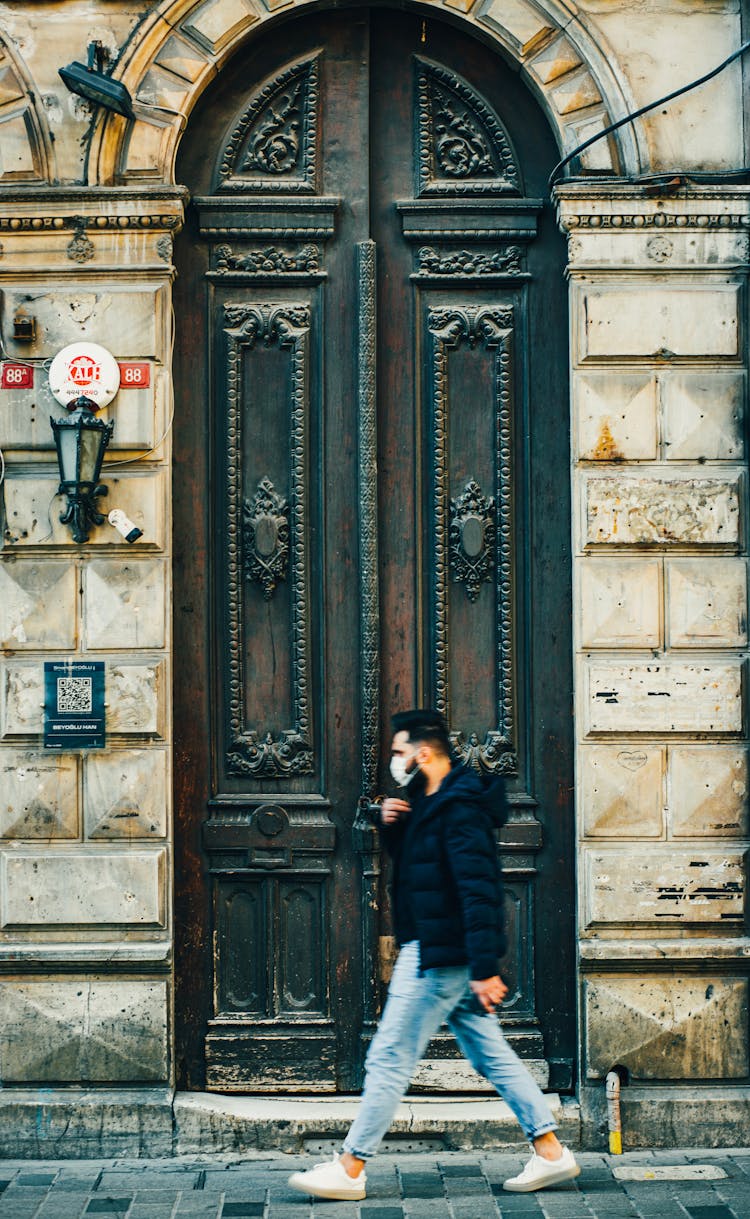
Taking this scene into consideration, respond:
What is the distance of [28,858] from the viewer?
6102mm

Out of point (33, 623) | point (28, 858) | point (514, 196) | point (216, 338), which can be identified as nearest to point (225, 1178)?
point (28, 858)

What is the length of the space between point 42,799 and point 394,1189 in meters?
2.23

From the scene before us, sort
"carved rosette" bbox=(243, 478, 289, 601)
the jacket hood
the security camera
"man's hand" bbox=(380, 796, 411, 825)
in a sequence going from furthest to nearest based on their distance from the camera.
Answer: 1. "carved rosette" bbox=(243, 478, 289, 601)
2. the security camera
3. "man's hand" bbox=(380, 796, 411, 825)
4. the jacket hood

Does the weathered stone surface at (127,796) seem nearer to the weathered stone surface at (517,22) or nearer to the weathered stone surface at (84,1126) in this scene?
the weathered stone surface at (84,1126)

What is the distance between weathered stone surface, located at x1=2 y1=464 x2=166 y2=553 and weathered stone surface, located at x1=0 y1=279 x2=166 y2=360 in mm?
552

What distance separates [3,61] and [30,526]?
209 centimetres

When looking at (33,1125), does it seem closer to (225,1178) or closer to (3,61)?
(225,1178)

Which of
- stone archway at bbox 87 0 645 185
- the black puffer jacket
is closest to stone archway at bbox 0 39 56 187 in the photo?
stone archway at bbox 87 0 645 185

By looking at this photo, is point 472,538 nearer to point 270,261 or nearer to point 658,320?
point 658,320

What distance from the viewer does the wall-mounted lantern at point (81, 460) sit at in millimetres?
5949

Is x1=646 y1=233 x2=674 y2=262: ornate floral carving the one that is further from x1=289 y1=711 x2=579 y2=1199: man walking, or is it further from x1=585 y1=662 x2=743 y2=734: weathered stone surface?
x1=289 y1=711 x2=579 y2=1199: man walking

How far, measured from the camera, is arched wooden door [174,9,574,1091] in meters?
6.32

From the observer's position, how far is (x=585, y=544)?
20.1ft

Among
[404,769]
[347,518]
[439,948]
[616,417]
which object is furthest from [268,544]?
[439,948]
